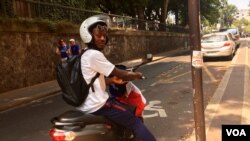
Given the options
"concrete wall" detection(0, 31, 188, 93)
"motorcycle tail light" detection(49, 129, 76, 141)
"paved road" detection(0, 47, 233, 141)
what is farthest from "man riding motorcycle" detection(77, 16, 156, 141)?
"concrete wall" detection(0, 31, 188, 93)

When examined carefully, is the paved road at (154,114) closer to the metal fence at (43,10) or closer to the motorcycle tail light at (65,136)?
the metal fence at (43,10)

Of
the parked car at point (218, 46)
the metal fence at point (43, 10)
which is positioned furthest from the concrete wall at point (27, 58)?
the parked car at point (218, 46)

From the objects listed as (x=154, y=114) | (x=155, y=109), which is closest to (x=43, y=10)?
(x=155, y=109)

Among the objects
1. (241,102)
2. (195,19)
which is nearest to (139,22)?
(241,102)

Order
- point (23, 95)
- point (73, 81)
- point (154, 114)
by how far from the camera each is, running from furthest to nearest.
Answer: point (23, 95) → point (154, 114) → point (73, 81)

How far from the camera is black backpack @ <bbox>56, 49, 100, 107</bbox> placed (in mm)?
3324

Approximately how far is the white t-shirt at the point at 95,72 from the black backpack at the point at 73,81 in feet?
0.13

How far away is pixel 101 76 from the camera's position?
340cm

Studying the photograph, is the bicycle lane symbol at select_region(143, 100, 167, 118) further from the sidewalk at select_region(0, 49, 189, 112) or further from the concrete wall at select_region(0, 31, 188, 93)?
the concrete wall at select_region(0, 31, 188, 93)

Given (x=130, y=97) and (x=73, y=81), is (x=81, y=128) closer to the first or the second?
(x=73, y=81)

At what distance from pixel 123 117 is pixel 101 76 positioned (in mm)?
456

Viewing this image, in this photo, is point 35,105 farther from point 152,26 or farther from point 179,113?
point 152,26

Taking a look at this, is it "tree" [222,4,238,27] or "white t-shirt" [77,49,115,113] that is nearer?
"white t-shirt" [77,49,115,113]

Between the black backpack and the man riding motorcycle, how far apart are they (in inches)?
1.7
